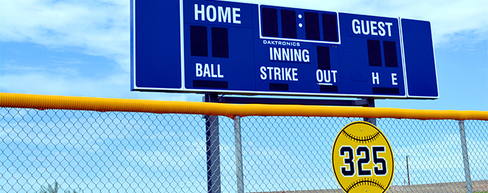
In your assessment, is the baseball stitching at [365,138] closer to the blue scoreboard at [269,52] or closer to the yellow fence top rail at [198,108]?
the yellow fence top rail at [198,108]

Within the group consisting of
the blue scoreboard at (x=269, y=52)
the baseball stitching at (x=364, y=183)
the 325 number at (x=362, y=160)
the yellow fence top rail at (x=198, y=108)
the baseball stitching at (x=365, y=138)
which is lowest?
the baseball stitching at (x=364, y=183)

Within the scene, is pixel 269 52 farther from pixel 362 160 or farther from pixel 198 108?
pixel 198 108

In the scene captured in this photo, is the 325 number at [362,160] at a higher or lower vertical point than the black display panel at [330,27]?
lower

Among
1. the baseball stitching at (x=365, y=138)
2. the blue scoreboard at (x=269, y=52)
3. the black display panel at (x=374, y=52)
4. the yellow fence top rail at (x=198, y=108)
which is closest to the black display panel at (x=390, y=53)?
the blue scoreboard at (x=269, y=52)

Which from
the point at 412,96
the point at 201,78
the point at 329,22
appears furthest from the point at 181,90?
the point at 412,96

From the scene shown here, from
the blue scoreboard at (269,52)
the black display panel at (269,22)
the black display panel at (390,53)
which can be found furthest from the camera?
the black display panel at (390,53)

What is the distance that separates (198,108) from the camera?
9.74 feet

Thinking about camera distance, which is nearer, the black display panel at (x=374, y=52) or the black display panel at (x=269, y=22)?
the black display panel at (x=269, y=22)

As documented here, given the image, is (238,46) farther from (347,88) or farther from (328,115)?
(328,115)

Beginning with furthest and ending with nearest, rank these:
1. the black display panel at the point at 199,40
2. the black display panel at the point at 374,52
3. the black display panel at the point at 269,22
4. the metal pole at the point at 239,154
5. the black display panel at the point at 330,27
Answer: the black display panel at the point at 374,52, the black display panel at the point at 330,27, the black display panel at the point at 269,22, the black display panel at the point at 199,40, the metal pole at the point at 239,154

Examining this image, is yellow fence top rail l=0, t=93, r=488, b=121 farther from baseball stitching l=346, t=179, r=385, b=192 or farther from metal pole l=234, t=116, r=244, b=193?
baseball stitching l=346, t=179, r=385, b=192

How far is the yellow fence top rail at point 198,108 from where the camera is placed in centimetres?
262

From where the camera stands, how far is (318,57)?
23.6 ft

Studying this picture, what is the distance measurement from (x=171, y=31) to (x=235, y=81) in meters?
1.14
